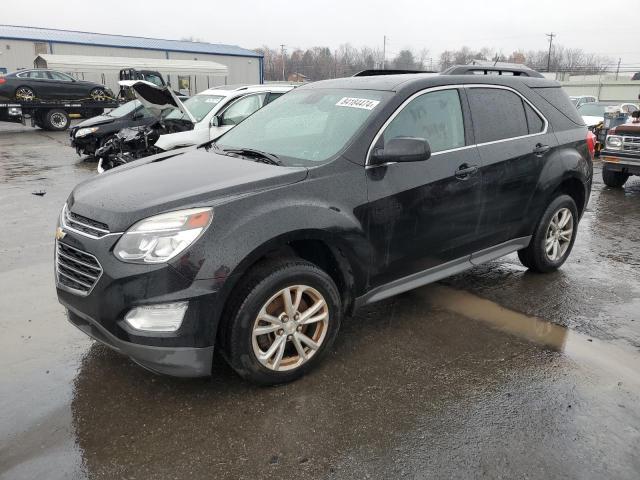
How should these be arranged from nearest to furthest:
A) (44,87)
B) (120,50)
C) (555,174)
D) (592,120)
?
(555,174)
(592,120)
(44,87)
(120,50)

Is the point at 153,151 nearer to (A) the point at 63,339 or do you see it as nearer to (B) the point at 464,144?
(A) the point at 63,339

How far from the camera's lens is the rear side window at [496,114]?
409 cm

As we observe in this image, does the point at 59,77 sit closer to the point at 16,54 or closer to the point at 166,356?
the point at 166,356

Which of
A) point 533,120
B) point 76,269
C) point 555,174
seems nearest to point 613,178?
point 555,174

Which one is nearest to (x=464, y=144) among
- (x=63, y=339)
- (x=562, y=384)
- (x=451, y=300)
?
(x=451, y=300)

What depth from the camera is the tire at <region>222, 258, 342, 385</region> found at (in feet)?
9.41

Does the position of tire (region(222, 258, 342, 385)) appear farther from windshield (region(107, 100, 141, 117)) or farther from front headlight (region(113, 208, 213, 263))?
windshield (region(107, 100, 141, 117))

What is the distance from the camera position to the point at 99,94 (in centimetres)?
2095

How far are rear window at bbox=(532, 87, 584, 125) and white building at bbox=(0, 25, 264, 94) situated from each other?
3454 cm

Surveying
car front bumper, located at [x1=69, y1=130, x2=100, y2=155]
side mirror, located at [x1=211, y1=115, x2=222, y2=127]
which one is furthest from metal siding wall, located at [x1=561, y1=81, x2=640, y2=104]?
side mirror, located at [x1=211, y1=115, x2=222, y2=127]

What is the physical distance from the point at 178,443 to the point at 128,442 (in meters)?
0.26

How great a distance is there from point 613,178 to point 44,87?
19103mm

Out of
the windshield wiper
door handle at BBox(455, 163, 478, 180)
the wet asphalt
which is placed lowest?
the wet asphalt

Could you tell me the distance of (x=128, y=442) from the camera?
A: 2.66 metres
